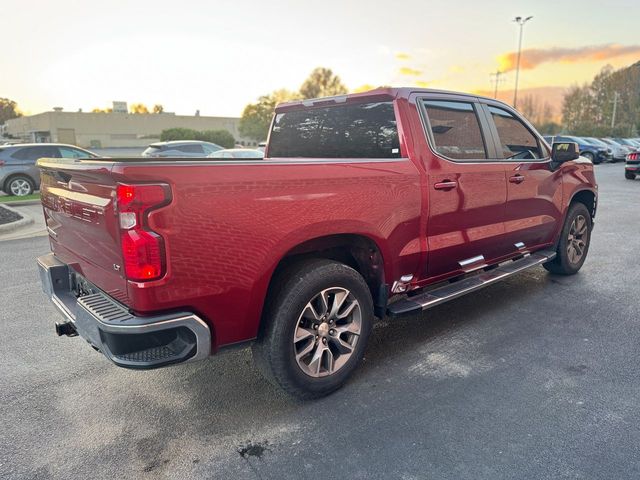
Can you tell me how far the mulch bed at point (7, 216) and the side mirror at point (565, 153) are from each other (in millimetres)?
9433

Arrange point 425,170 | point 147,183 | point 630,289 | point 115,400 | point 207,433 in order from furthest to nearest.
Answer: point 630,289, point 425,170, point 115,400, point 207,433, point 147,183

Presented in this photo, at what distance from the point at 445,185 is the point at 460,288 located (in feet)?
2.99

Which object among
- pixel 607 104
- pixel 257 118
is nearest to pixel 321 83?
pixel 257 118

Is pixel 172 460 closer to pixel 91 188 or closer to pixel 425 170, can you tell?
pixel 91 188

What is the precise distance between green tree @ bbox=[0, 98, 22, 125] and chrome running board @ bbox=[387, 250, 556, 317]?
104820 mm

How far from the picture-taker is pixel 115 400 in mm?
3143

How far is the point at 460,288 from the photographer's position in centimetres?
396

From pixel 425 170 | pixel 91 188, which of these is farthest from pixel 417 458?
pixel 91 188

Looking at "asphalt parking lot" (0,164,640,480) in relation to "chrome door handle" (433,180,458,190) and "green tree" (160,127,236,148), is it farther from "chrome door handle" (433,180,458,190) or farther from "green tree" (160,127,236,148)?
"green tree" (160,127,236,148)

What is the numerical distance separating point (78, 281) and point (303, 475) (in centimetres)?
195

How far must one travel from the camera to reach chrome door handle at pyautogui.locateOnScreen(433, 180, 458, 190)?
3.61 metres

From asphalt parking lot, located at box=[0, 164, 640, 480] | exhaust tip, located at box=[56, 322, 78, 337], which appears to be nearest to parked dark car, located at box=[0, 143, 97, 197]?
asphalt parking lot, located at box=[0, 164, 640, 480]

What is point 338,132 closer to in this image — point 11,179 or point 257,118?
point 11,179

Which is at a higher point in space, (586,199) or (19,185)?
(586,199)
